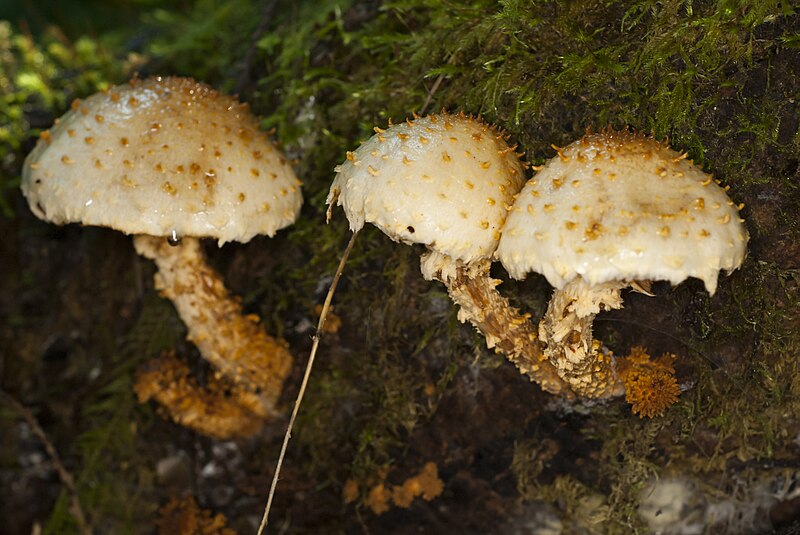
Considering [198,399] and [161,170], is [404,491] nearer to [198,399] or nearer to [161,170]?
[198,399]

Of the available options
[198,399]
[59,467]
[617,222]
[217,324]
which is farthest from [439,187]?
[59,467]

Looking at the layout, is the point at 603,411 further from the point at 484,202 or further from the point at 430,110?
the point at 430,110

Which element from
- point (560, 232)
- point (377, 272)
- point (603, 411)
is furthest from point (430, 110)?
point (603, 411)

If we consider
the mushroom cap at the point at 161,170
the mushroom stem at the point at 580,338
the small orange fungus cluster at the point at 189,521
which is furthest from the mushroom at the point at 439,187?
the small orange fungus cluster at the point at 189,521

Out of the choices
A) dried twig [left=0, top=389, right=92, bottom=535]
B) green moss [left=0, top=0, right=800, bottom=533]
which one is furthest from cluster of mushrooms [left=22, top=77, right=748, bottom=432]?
dried twig [left=0, top=389, right=92, bottom=535]

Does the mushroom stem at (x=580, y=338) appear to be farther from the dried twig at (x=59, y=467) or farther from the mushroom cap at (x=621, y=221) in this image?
the dried twig at (x=59, y=467)

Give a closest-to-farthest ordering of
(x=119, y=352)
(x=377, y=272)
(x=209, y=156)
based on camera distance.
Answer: (x=209, y=156) < (x=377, y=272) < (x=119, y=352)
